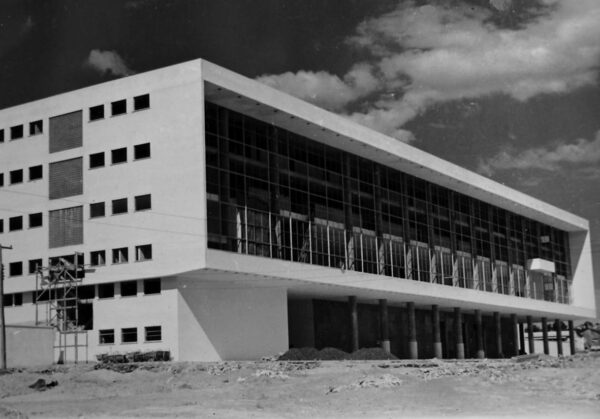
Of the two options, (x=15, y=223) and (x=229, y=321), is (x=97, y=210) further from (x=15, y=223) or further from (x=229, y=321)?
(x=229, y=321)

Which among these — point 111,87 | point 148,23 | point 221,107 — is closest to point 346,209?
point 221,107

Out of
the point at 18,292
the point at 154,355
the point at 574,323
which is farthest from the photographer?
the point at 574,323

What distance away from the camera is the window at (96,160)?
180ft

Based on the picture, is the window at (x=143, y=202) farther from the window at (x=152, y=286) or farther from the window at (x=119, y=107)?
the window at (x=119, y=107)

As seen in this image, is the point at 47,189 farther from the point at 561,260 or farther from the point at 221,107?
the point at 561,260

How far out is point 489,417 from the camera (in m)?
20.9

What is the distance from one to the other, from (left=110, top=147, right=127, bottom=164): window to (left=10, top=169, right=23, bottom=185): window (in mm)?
8687

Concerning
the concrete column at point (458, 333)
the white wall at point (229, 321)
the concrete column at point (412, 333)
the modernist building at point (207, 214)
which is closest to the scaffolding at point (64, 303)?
the modernist building at point (207, 214)

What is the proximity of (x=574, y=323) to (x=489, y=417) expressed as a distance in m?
105

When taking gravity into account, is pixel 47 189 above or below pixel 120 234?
above

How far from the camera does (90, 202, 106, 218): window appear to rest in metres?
54.0

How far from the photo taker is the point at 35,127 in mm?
59156

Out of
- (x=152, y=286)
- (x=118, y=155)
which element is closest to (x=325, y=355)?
(x=152, y=286)

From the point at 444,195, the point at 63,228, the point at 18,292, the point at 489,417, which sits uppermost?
the point at 444,195
